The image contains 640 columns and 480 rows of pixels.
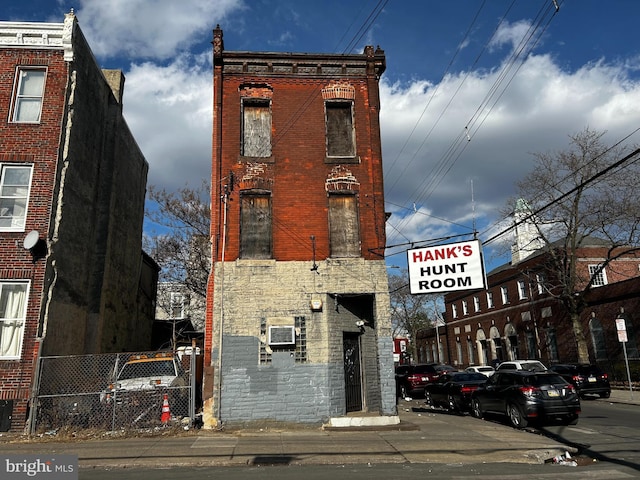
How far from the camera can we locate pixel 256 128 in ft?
52.1

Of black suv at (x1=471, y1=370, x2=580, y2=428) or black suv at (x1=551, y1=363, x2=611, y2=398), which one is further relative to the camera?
black suv at (x1=551, y1=363, x2=611, y2=398)

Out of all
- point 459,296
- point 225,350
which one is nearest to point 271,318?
point 225,350

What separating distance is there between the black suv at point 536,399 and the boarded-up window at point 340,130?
28.3 feet

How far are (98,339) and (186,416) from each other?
5766mm

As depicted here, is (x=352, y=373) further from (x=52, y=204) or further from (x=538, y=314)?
(x=538, y=314)

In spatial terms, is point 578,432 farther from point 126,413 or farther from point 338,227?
point 126,413

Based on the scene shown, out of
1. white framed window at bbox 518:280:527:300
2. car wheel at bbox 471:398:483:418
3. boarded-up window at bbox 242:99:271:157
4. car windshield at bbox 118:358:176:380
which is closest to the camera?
car windshield at bbox 118:358:176:380

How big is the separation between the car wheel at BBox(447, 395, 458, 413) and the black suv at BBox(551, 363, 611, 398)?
259 inches

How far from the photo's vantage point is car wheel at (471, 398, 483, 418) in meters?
16.3

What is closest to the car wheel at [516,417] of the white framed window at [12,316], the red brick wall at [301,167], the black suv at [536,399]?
the black suv at [536,399]

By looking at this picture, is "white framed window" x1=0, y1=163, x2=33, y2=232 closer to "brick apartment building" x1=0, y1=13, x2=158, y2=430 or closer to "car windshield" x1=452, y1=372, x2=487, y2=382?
Result: "brick apartment building" x1=0, y1=13, x2=158, y2=430

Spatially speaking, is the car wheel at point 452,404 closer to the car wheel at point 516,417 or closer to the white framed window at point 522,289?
the car wheel at point 516,417

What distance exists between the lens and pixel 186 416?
13539 millimetres

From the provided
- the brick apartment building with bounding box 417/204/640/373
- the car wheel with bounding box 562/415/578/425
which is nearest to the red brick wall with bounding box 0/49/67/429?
the car wheel with bounding box 562/415/578/425
